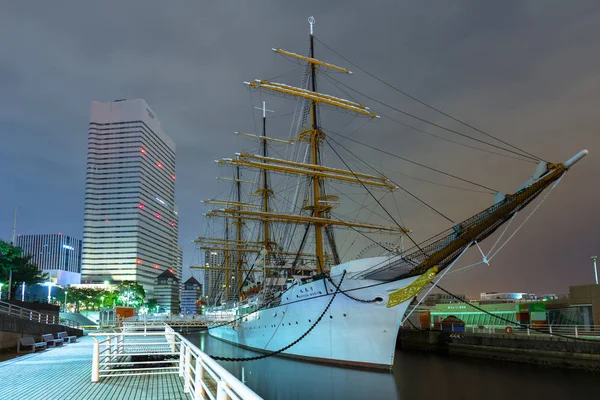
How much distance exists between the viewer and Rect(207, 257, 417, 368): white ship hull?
70.0ft

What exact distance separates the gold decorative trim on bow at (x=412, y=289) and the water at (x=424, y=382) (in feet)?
11.3

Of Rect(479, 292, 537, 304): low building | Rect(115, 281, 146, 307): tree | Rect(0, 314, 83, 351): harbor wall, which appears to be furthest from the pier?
Rect(115, 281, 146, 307): tree

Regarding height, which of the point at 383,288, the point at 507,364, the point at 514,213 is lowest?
the point at 507,364

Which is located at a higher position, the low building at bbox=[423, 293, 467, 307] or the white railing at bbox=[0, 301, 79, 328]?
the white railing at bbox=[0, 301, 79, 328]

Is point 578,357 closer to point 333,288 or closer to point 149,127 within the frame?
point 333,288

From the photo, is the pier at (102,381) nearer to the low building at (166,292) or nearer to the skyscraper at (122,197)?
the skyscraper at (122,197)

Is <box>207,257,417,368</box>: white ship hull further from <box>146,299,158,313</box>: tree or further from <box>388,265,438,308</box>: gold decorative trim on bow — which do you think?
<box>146,299,158,313</box>: tree

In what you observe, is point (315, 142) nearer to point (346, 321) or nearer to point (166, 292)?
point (346, 321)

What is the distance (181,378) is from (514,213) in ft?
46.7

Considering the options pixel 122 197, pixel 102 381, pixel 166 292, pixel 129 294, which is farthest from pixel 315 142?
pixel 166 292

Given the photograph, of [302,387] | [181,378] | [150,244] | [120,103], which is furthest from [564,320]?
[120,103]

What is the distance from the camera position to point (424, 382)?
2034 centimetres

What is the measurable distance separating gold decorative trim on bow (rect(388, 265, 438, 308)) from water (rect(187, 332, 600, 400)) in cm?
345

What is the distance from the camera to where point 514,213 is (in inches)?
725
